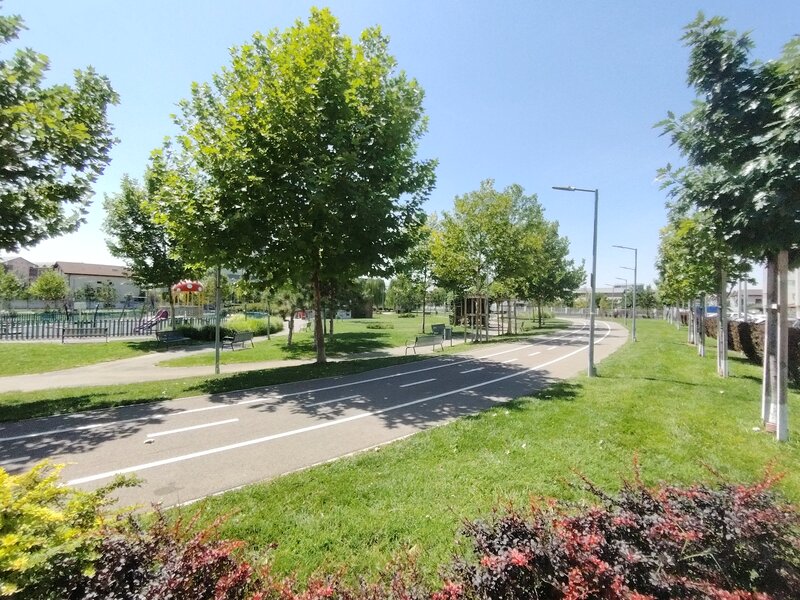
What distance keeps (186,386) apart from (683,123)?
12.7 m

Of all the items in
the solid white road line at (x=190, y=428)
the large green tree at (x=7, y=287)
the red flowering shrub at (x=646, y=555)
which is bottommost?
the solid white road line at (x=190, y=428)

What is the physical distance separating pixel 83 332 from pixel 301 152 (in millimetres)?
21232

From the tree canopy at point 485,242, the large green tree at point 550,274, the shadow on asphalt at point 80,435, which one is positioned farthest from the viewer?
the large green tree at point 550,274

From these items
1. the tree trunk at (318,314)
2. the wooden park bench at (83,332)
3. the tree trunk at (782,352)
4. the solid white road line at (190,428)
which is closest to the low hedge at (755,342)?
the tree trunk at (782,352)

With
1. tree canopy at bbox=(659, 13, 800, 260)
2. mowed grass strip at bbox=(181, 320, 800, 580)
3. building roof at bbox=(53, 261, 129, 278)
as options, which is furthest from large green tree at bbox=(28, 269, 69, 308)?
tree canopy at bbox=(659, 13, 800, 260)

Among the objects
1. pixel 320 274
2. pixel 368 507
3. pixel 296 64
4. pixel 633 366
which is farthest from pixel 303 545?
pixel 633 366

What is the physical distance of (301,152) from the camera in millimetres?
12359

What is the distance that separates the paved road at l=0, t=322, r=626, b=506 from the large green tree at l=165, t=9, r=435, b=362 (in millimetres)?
4482

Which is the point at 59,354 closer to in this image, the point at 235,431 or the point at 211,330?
the point at 211,330

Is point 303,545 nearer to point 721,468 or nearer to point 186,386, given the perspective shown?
point 721,468

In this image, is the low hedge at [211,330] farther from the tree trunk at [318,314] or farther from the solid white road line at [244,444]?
the solid white road line at [244,444]

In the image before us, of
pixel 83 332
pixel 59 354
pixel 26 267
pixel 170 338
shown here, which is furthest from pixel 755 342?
pixel 26 267

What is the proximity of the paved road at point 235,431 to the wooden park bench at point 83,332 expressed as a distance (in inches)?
797

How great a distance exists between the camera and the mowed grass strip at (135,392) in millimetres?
8578
